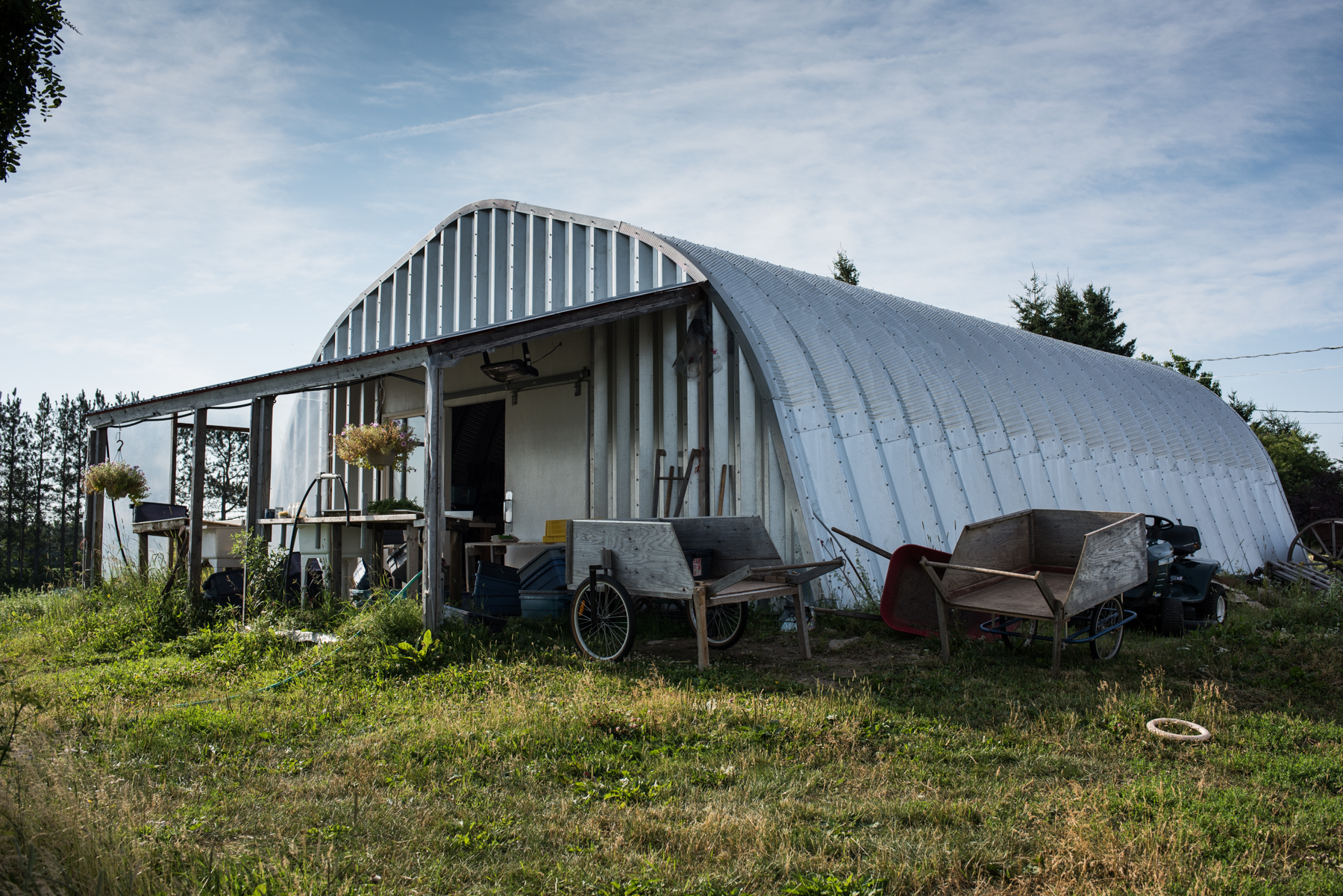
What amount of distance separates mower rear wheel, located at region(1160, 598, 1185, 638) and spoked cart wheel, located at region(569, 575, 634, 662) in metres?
5.16

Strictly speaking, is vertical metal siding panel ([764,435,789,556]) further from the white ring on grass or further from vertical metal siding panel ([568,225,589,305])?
the white ring on grass

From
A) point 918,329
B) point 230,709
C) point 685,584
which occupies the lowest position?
point 230,709

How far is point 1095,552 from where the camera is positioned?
21.3 ft

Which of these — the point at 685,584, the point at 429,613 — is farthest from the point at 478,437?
the point at 685,584

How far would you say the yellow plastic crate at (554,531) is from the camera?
434 inches

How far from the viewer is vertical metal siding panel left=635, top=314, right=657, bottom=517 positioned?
10812 mm

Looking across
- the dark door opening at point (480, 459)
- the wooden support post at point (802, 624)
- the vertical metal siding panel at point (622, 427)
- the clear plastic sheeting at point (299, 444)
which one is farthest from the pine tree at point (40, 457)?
the wooden support post at point (802, 624)

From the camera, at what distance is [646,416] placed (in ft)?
35.5

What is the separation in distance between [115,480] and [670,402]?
25.3 ft

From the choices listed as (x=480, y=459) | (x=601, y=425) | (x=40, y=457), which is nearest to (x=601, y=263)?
(x=601, y=425)

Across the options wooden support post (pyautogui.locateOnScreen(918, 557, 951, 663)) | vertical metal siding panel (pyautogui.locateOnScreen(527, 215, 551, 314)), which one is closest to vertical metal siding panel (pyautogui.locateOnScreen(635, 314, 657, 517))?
vertical metal siding panel (pyautogui.locateOnScreen(527, 215, 551, 314))

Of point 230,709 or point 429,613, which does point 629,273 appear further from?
point 230,709

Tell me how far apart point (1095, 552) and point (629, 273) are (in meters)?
6.88

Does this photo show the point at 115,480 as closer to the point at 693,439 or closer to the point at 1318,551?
the point at 693,439
